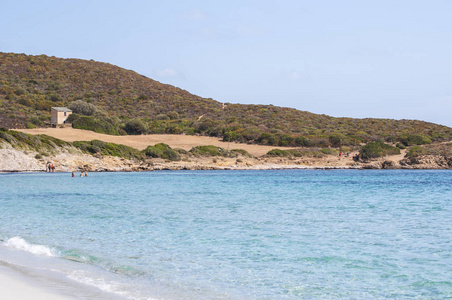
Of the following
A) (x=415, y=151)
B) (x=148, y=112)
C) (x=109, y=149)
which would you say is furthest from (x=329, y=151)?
(x=148, y=112)

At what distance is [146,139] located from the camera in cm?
7650

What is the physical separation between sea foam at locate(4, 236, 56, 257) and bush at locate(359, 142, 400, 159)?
60385mm

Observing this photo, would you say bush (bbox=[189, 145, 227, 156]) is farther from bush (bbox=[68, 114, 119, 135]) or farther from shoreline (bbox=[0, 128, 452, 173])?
bush (bbox=[68, 114, 119, 135])

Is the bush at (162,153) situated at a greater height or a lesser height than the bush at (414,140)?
lesser

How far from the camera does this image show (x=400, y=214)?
19219 millimetres

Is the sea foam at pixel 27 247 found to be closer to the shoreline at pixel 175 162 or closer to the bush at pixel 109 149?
the shoreline at pixel 175 162

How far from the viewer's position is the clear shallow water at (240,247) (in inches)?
364

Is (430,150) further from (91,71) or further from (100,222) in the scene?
(91,71)

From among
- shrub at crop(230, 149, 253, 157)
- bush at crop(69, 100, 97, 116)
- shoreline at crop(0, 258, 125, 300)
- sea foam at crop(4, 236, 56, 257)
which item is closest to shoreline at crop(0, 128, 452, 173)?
shrub at crop(230, 149, 253, 157)

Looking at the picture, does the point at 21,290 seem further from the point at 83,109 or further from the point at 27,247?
the point at 83,109

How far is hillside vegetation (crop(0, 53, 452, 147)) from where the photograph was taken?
8094 cm

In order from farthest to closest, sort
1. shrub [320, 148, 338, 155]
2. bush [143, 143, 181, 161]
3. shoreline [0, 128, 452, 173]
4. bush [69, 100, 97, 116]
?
bush [69, 100, 97, 116] < shrub [320, 148, 338, 155] < bush [143, 143, 181, 161] < shoreline [0, 128, 452, 173]

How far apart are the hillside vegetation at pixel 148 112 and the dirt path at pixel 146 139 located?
3.75 m

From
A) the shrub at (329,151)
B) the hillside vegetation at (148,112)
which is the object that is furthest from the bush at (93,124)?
the shrub at (329,151)
